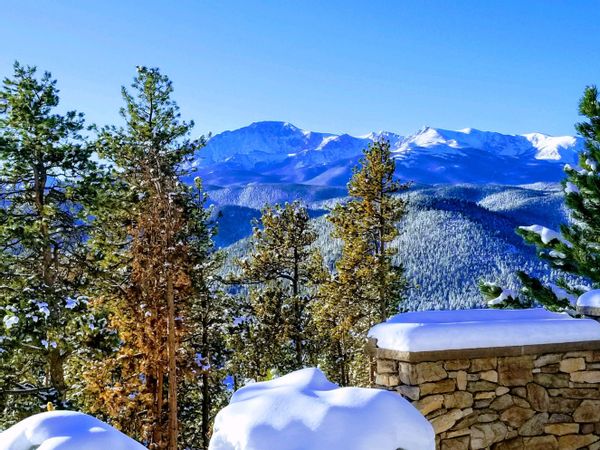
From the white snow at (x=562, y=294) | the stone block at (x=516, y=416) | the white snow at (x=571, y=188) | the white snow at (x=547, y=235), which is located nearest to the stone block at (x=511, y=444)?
the stone block at (x=516, y=416)

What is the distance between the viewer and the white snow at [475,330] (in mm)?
4715

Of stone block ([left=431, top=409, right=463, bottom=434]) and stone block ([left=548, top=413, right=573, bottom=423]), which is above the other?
stone block ([left=431, top=409, right=463, bottom=434])

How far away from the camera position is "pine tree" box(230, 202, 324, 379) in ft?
67.1

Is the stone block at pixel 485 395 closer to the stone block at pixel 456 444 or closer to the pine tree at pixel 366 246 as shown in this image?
the stone block at pixel 456 444

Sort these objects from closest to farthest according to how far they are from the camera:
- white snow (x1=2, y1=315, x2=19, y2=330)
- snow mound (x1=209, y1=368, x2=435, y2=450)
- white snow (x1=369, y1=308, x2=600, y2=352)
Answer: snow mound (x1=209, y1=368, x2=435, y2=450) < white snow (x1=369, y1=308, x2=600, y2=352) < white snow (x1=2, y1=315, x2=19, y2=330)

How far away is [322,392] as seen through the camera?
2.95 m

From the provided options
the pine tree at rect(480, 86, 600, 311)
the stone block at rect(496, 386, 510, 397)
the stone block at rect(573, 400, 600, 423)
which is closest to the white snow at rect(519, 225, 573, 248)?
the pine tree at rect(480, 86, 600, 311)

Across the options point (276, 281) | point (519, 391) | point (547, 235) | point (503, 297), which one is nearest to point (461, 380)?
point (519, 391)

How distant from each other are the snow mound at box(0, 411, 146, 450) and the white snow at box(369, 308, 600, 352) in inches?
119

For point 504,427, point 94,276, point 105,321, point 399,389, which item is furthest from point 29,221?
point 504,427

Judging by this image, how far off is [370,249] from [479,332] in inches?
570

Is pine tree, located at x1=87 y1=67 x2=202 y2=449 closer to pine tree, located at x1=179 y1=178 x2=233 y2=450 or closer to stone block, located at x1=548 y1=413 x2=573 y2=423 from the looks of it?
pine tree, located at x1=179 y1=178 x2=233 y2=450

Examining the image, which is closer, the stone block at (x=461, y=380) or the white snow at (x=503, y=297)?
the stone block at (x=461, y=380)

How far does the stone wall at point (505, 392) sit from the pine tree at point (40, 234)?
8696 mm
